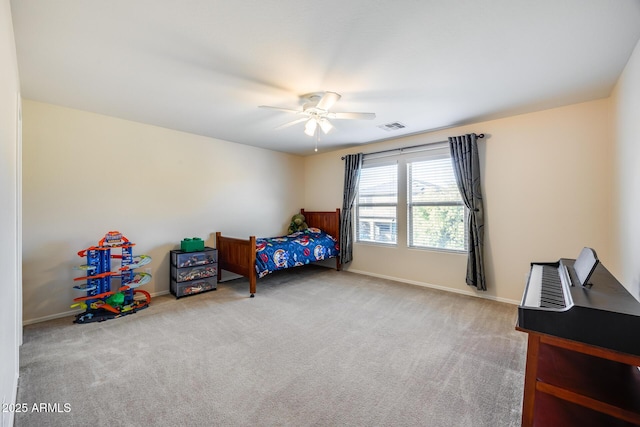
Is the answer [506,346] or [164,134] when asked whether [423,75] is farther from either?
[164,134]

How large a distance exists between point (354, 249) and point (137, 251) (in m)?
3.38

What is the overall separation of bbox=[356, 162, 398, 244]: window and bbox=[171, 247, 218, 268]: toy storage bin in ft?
8.32

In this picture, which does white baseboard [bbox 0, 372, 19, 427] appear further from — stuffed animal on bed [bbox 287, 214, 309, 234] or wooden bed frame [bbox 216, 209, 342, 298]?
stuffed animal on bed [bbox 287, 214, 309, 234]

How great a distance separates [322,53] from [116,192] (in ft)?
10.1

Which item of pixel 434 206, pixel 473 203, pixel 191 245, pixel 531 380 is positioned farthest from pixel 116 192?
pixel 473 203

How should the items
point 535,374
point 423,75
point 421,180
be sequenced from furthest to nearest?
point 421,180
point 423,75
point 535,374

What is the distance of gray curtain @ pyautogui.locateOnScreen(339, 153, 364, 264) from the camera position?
15.5ft

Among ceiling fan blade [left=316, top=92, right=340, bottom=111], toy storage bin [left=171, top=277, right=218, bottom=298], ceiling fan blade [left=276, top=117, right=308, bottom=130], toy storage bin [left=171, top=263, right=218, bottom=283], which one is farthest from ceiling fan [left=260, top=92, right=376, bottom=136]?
toy storage bin [left=171, top=277, right=218, bottom=298]

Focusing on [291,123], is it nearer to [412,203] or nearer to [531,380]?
[412,203]

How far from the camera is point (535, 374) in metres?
1.12

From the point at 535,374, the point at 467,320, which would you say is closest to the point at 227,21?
the point at 535,374

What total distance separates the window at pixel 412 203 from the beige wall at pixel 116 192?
2062 millimetres

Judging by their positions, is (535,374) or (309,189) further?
(309,189)

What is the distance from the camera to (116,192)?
10.8 feet
